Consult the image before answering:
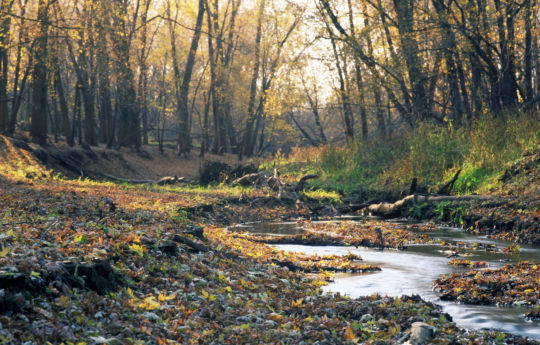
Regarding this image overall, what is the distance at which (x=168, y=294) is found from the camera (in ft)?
20.3

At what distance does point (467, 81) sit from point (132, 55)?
19447mm

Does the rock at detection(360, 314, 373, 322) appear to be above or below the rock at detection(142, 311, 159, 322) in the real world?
below

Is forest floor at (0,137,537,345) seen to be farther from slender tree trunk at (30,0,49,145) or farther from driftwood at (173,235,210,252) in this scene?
slender tree trunk at (30,0,49,145)

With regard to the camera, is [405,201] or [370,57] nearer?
[405,201]

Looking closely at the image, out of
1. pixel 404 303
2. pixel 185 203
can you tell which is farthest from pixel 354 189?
pixel 404 303

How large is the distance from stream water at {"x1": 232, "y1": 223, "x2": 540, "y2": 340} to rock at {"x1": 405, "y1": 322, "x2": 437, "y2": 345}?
747 millimetres

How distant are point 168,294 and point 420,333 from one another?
284 cm

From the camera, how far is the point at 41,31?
19.6 metres

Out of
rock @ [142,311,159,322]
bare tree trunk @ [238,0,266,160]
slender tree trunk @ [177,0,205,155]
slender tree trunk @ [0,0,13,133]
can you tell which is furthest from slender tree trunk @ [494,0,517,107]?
bare tree trunk @ [238,0,266,160]

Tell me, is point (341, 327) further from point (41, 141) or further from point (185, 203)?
point (41, 141)

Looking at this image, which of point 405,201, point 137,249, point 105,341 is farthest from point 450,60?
point 105,341

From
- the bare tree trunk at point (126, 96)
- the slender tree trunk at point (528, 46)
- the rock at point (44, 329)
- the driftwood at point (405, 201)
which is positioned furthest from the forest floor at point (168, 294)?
the bare tree trunk at point (126, 96)

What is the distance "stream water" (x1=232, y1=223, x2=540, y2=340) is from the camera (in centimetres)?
624

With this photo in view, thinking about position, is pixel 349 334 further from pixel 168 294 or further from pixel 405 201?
pixel 405 201
